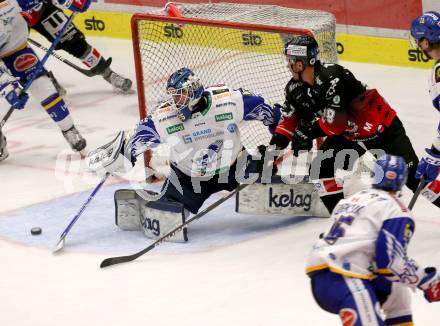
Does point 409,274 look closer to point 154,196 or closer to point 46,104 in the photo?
point 154,196

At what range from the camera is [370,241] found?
4020mm

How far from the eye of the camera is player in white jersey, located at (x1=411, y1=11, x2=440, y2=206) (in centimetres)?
532

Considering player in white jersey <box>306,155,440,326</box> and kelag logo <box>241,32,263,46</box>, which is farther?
kelag logo <box>241,32,263,46</box>

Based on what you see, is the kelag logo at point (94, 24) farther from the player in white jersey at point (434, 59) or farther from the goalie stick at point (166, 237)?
the player in white jersey at point (434, 59)

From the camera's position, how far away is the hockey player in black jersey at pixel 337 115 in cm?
562

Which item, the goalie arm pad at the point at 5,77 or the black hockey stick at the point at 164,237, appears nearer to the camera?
the black hockey stick at the point at 164,237

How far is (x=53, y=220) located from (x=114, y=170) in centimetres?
60

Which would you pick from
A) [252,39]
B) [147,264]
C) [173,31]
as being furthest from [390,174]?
[173,31]

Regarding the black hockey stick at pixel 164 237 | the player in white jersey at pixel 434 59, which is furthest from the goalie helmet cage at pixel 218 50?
the player in white jersey at pixel 434 59

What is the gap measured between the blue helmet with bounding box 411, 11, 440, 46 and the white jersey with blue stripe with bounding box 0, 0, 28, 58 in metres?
2.96

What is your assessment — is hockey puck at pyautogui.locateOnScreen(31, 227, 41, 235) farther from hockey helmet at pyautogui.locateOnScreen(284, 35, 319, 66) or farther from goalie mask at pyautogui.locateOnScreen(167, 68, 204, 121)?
hockey helmet at pyautogui.locateOnScreen(284, 35, 319, 66)

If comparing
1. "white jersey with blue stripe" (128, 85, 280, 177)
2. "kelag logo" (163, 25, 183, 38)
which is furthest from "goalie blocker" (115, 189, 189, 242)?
"kelag logo" (163, 25, 183, 38)

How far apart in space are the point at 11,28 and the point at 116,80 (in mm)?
1704

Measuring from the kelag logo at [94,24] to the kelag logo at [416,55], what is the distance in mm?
3135
